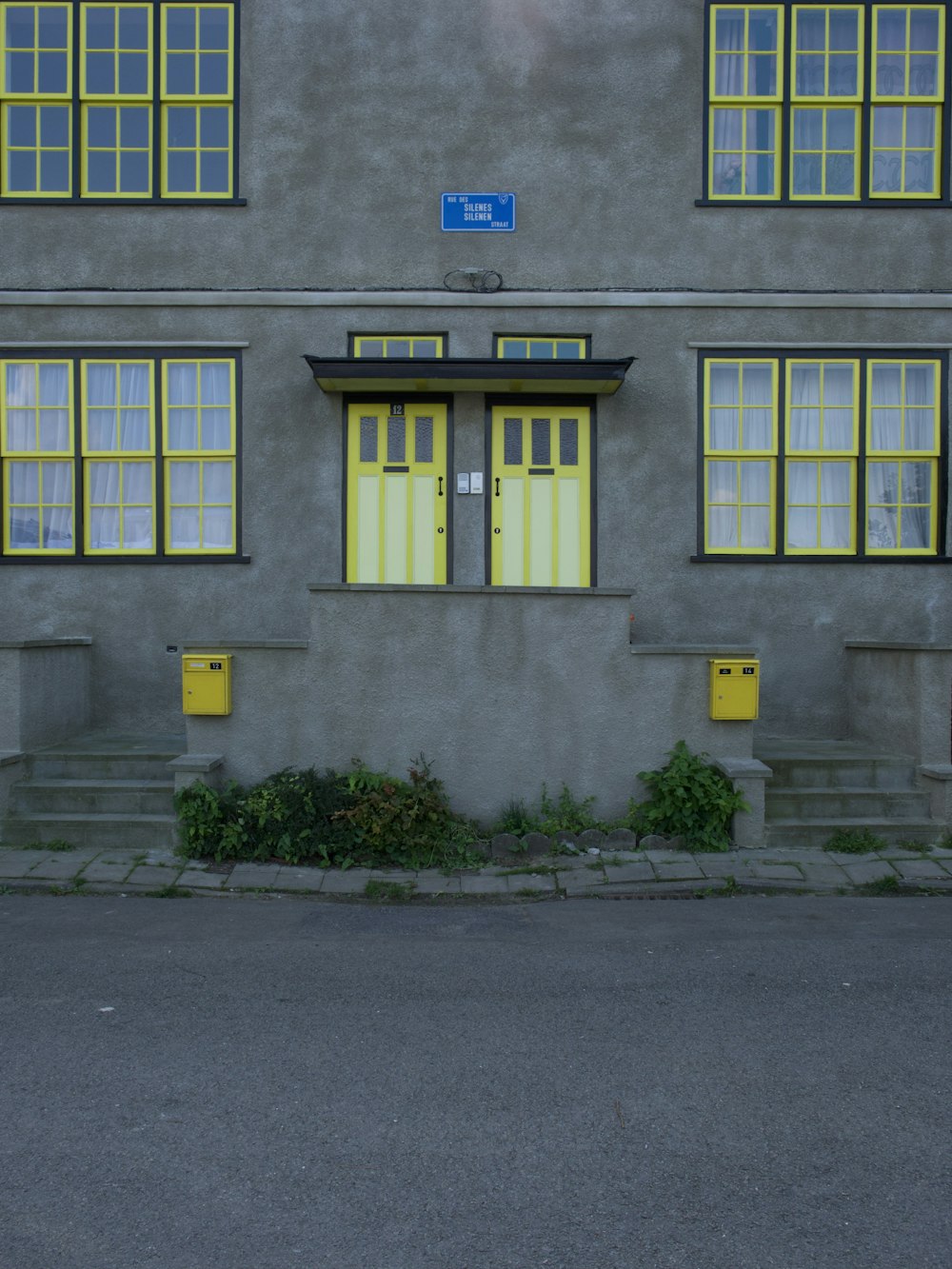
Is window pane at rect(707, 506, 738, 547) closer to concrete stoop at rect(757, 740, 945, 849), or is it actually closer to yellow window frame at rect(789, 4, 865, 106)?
concrete stoop at rect(757, 740, 945, 849)

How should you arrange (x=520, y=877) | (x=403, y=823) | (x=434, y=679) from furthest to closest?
(x=434, y=679), (x=403, y=823), (x=520, y=877)

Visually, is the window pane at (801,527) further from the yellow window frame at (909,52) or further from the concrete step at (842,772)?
the yellow window frame at (909,52)

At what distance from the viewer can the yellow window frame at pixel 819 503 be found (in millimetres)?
10602

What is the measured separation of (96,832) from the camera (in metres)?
8.43

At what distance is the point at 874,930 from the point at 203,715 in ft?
16.6

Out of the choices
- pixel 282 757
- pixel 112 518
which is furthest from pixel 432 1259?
pixel 112 518

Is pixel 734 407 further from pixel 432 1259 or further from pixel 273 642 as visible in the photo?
pixel 432 1259

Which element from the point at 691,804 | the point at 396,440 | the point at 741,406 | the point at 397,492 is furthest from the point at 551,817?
the point at 741,406

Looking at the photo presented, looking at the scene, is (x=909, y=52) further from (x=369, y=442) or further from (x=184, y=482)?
(x=184, y=482)

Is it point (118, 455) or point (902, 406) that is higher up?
point (902, 406)

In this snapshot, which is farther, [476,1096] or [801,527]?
[801,527]

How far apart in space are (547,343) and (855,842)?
535cm

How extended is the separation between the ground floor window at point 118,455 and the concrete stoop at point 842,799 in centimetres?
550

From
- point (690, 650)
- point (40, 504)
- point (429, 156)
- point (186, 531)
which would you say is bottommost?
point (690, 650)
